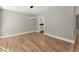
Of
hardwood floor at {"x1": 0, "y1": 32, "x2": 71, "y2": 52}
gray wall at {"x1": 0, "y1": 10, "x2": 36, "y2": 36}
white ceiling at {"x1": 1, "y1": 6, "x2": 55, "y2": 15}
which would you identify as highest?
white ceiling at {"x1": 1, "y1": 6, "x2": 55, "y2": 15}

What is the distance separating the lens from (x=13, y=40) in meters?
1.30

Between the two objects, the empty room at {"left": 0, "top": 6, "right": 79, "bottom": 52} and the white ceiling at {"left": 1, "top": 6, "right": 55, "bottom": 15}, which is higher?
the white ceiling at {"left": 1, "top": 6, "right": 55, "bottom": 15}

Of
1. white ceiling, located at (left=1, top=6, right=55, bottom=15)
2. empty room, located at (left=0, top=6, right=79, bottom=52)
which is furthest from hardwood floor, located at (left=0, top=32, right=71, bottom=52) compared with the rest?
white ceiling, located at (left=1, top=6, right=55, bottom=15)

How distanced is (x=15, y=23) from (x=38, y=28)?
232mm

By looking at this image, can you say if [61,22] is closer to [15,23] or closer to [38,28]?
[38,28]

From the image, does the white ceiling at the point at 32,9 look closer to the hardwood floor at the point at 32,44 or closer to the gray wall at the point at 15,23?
the gray wall at the point at 15,23

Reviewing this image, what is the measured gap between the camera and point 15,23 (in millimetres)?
1302

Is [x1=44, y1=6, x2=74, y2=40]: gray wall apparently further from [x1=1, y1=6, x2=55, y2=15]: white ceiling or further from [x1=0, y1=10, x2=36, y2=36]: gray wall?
[x1=0, y1=10, x2=36, y2=36]: gray wall

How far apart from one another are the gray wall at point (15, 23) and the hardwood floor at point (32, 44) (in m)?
0.06

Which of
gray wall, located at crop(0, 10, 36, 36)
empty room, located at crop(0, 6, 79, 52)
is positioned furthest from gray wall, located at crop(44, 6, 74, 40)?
gray wall, located at crop(0, 10, 36, 36)

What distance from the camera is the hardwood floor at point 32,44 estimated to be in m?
1.28

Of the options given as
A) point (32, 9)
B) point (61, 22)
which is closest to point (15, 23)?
point (32, 9)

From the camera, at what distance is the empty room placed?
4.20 ft
